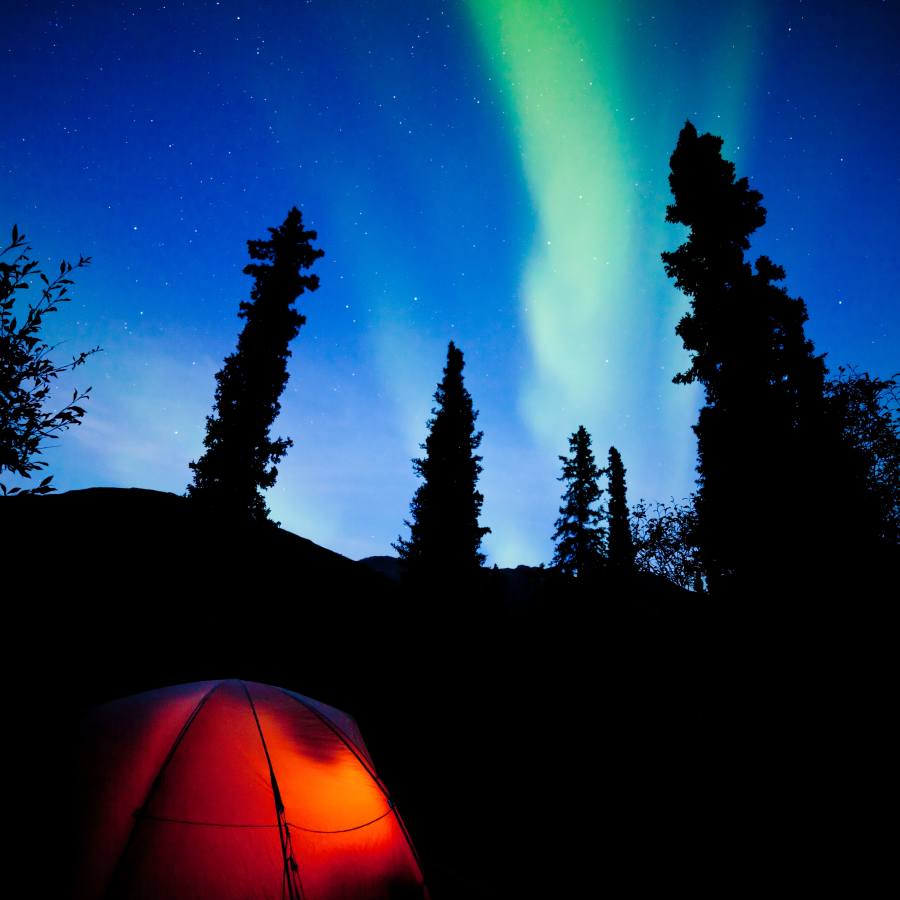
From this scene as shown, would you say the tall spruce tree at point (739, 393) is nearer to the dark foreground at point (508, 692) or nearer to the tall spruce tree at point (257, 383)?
the dark foreground at point (508, 692)

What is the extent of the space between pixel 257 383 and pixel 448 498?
30.1ft

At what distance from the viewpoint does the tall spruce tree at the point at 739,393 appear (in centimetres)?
1079

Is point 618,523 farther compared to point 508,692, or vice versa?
point 618,523

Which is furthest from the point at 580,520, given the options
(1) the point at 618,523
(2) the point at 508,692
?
(2) the point at 508,692

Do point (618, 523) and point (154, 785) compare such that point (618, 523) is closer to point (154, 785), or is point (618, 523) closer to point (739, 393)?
point (739, 393)

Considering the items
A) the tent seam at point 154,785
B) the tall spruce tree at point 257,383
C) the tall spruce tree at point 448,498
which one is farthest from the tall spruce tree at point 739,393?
the tall spruce tree at point 257,383

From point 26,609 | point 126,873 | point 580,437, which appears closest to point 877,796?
point 126,873

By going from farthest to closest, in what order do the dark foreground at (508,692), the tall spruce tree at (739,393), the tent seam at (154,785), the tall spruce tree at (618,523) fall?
the tall spruce tree at (618,523), the tall spruce tree at (739,393), the dark foreground at (508,692), the tent seam at (154,785)

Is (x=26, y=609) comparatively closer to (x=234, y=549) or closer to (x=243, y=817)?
(x=234, y=549)

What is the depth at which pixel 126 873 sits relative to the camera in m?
3.14

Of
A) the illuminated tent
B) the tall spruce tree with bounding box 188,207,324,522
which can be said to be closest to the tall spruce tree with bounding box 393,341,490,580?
the tall spruce tree with bounding box 188,207,324,522

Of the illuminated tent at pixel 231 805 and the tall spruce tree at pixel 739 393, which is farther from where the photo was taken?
the tall spruce tree at pixel 739 393

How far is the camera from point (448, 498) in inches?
714

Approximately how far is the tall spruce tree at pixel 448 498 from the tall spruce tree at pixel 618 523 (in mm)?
14900
